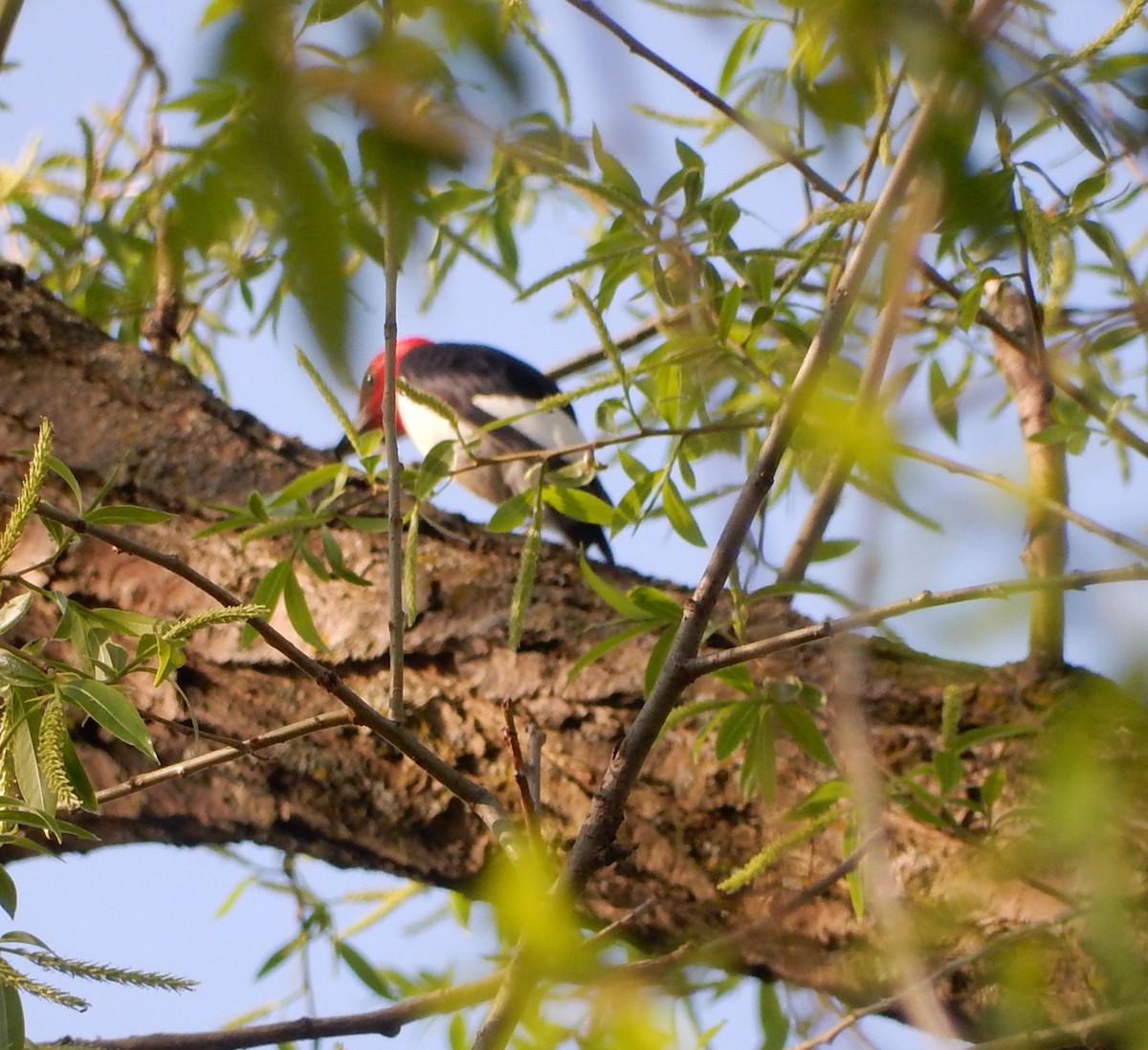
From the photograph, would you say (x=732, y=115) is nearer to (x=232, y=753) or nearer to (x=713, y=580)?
(x=713, y=580)

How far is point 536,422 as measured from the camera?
3957mm

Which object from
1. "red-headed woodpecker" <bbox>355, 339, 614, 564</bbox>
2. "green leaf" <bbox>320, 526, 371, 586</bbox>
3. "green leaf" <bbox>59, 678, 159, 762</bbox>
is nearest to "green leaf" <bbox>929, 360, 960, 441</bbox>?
"green leaf" <bbox>320, 526, 371, 586</bbox>

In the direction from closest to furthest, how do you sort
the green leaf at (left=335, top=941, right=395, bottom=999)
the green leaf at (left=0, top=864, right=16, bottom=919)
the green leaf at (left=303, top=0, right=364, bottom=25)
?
the green leaf at (left=303, top=0, right=364, bottom=25) < the green leaf at (left=0, top=864, right=16, bottom=919) < the green leaf at (left=335, top=941, right=395, bottom=999)

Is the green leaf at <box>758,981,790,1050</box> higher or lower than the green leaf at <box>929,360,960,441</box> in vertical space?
lower

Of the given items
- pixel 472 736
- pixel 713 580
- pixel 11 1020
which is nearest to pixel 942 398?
pixel 472 736

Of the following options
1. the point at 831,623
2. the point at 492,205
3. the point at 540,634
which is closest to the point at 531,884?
the point at 831,623

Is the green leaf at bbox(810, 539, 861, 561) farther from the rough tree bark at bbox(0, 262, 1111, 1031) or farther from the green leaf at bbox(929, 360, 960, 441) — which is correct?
the green leaf at bbox(929, 360, 960, 441)

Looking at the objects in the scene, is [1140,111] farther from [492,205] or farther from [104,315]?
[104,315]

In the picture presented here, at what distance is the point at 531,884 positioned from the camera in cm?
92

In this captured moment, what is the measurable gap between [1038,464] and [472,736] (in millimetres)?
716

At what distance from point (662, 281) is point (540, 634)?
0.46 metres

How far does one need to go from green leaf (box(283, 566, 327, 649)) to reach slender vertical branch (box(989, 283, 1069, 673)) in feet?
2.23

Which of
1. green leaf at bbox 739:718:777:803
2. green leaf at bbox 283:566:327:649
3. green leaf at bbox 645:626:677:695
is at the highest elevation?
green leaf at bbox 283:566:327:649

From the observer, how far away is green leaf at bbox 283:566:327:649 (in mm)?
1269
